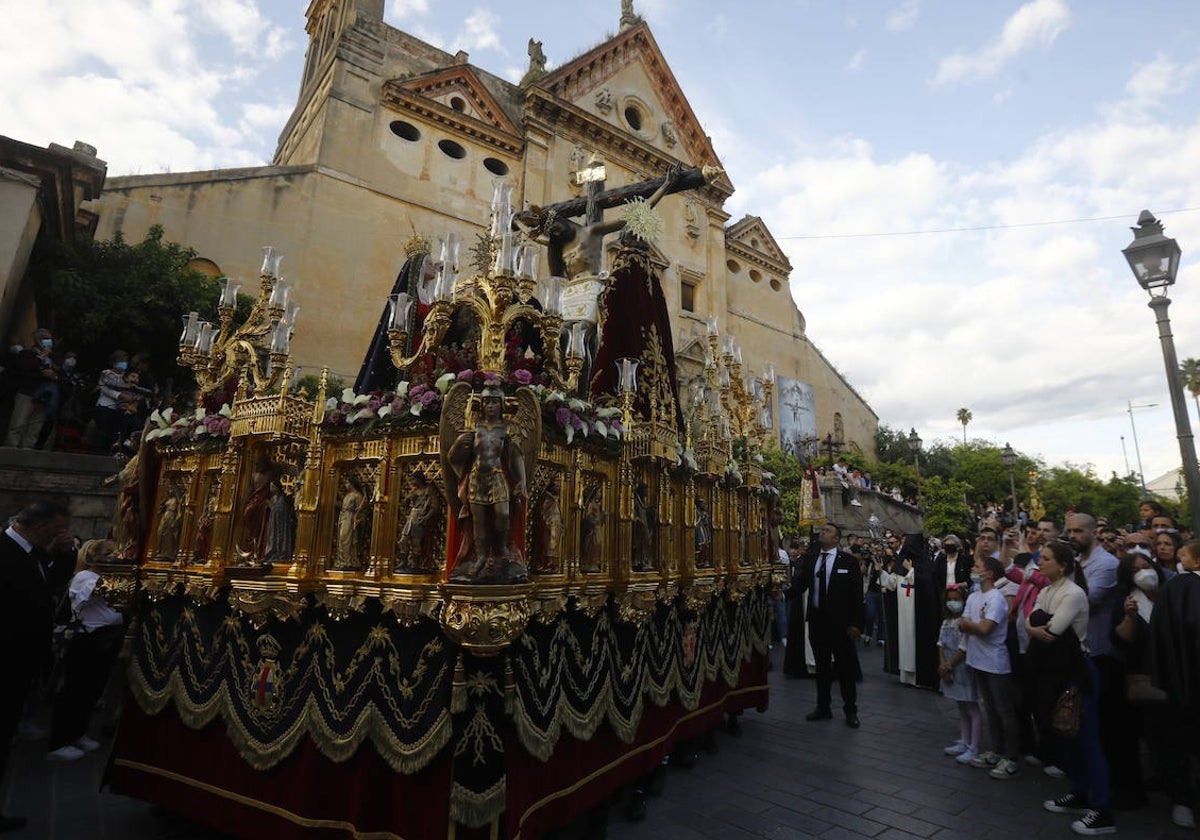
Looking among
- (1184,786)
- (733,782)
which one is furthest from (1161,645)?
(733,782)

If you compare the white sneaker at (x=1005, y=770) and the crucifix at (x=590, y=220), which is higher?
the crucifix at (x=590, y=220)

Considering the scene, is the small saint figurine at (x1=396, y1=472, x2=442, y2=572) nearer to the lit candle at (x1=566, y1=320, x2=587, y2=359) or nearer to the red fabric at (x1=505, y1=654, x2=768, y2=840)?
the red fabric at (x1=505, y1=654, x2=768, y2=840)

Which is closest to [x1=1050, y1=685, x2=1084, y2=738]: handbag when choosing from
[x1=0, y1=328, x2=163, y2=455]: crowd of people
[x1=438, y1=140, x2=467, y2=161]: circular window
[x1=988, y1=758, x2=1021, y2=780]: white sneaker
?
[x1=988, y1=758, x2=1021, y2=780]: white sneaker

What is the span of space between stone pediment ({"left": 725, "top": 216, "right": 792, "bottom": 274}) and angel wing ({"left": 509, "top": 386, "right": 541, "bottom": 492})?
31740mm

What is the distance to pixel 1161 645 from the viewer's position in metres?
4.91

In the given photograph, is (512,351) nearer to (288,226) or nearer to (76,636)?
(76,636)

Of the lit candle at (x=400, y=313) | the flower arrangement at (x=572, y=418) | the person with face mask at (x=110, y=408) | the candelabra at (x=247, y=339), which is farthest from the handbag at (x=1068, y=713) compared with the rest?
the person with face mask at (x=110, y=408)

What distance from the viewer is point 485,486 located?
381cm

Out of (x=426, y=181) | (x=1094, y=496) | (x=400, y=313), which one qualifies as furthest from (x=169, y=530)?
(x=1094, y=496)

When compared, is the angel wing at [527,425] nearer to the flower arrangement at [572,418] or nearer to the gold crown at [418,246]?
the flower arrangement at [572,418]

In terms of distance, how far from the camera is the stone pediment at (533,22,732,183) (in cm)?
2723

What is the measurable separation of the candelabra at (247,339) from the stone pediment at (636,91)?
2324 cm

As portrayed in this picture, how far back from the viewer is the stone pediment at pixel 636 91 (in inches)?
1072

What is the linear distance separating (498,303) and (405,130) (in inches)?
860
